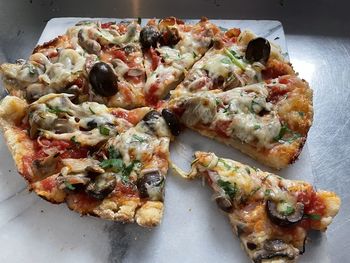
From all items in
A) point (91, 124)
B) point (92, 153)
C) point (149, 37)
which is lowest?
point (92, 153)

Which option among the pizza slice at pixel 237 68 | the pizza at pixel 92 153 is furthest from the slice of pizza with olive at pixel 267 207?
the pizza slice at pixel 237 68

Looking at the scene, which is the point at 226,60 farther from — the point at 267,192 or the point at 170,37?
the point at 267,192

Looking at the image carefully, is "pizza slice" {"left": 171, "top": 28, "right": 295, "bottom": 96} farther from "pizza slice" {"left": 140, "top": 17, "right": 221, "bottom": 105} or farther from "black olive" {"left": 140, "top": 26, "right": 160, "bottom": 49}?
"black olive" {"left": 140, "top": 26, "right": 160, "bottom": 49}

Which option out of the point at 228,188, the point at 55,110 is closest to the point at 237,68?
the point at 228,188

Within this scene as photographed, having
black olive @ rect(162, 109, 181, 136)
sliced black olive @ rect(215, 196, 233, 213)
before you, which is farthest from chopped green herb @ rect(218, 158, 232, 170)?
black olive @ rect(162, 109, 181, 136)

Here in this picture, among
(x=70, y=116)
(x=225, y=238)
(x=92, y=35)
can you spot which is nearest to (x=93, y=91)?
(x=70, y=116)
